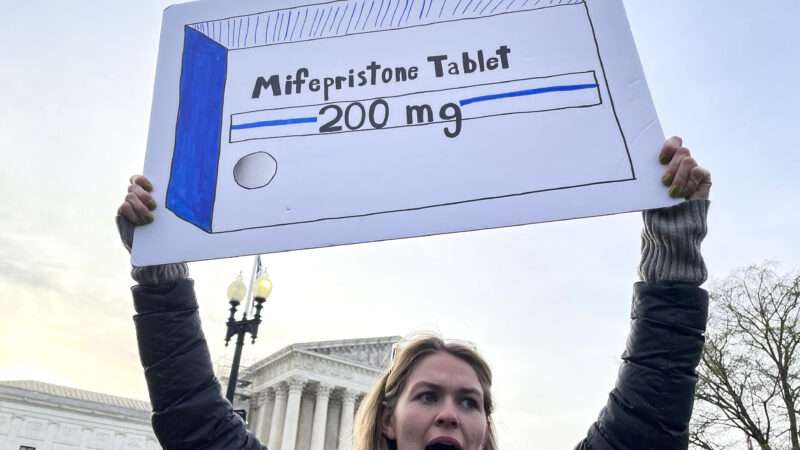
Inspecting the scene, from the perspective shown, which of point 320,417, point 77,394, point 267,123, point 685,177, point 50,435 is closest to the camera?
point 685,177

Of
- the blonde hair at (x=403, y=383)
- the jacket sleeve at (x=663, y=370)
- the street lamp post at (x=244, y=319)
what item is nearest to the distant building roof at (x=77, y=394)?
the street lamp post at (x=244, y=319)

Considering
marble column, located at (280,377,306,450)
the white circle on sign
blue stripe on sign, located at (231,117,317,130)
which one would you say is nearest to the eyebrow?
the white circle on sign

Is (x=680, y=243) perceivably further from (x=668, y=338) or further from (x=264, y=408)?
(x=264, y=408)

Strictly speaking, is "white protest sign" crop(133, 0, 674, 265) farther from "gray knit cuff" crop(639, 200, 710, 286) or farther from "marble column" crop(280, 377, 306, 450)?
"marble column" crop(280, 377, 306, 450)

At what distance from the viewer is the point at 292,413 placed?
4275 cm

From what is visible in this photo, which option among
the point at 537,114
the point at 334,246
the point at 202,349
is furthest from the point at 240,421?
the point at 537,114

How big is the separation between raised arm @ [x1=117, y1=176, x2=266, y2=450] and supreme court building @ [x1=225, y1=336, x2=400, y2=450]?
140 feet

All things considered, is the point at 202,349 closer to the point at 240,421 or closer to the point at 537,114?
the point at 240,421

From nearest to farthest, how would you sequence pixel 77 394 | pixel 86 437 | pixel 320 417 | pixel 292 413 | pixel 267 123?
pixel 267 123 < pixel 86 437 < pixel 292 413 < pixel 320 417 < pixel 77 394

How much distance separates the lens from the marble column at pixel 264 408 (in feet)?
153

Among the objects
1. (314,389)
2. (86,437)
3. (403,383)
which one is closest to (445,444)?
(403,383)

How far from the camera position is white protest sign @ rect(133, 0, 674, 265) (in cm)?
166

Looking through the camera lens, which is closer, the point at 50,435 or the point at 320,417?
the point at 50,435

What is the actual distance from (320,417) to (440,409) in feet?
145
